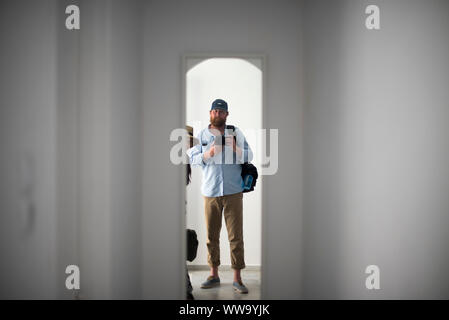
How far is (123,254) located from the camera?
5.57ft

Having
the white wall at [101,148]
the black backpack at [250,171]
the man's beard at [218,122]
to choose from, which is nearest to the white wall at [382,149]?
the black backpack at [250,171]

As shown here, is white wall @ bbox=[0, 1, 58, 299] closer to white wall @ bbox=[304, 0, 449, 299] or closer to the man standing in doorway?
the man standing in doorway

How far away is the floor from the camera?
78.8 inches

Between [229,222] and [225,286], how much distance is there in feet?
1.44

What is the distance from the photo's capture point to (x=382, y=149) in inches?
52.7

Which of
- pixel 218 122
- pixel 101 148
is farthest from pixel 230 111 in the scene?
pixel 101 148

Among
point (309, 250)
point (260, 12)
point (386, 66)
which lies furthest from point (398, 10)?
point (309, 250)

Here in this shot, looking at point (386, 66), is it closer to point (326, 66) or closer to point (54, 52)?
point (326, 66)

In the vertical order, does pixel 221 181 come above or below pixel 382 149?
below

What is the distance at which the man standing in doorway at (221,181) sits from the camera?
6.75 ft

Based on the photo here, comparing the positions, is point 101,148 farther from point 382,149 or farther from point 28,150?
point 382,149

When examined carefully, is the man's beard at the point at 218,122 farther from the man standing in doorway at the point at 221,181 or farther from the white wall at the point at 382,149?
the white wall at the point at 382,149

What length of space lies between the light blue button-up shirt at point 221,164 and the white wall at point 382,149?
50 cm

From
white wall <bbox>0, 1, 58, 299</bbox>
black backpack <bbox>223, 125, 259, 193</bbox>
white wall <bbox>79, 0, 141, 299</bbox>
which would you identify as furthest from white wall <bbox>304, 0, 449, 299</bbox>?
white wall <bbox>0, 1, 58, 299</bbox>
